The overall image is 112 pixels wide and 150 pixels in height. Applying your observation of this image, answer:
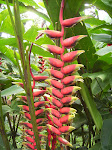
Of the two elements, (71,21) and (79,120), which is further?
(79,120)

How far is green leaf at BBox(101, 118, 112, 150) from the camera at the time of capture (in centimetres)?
56

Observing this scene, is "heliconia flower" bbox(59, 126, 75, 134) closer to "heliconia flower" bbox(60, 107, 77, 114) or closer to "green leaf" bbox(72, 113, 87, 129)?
"heliconia flower" bbox(60, 107, 77, 114)

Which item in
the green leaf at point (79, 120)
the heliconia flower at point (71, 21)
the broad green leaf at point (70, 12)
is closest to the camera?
the heliconia flower at point (71, 21)

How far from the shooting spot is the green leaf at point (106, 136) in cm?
56

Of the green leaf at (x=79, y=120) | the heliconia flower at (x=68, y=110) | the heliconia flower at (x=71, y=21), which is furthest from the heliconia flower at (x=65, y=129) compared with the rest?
the green leaf at (x=79, y=120)

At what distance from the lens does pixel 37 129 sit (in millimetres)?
404

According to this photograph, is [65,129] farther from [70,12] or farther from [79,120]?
[79,120]

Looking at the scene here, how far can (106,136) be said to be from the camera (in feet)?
1.89

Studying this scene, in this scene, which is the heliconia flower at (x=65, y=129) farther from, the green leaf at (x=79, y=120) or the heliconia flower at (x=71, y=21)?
the green leaf at (x=79, y=120)

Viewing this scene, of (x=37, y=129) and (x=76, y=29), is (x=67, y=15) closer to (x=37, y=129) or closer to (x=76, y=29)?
(x=76, y=29)

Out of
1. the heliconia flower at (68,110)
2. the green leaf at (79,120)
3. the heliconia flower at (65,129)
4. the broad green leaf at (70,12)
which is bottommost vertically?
the green leaf at (79,120)

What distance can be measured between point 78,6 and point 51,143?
41cm

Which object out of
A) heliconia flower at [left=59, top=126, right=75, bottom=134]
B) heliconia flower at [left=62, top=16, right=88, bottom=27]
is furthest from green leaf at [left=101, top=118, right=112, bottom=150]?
heliconia flower at [left=62, top=16, right=88, bottom=27]

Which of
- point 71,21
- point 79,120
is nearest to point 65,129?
point 71,21
